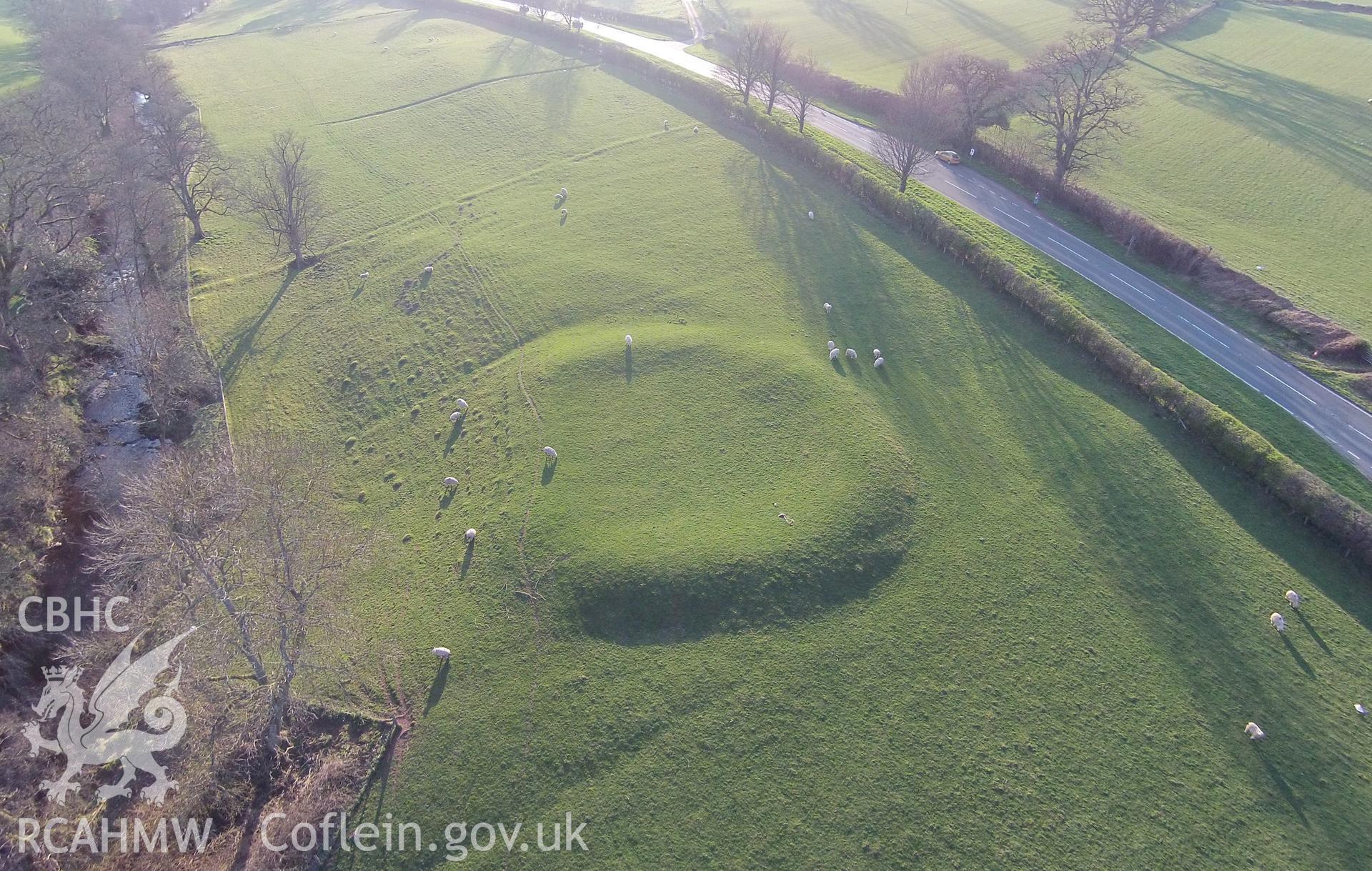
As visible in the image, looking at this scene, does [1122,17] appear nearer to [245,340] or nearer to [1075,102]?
[1075,102]

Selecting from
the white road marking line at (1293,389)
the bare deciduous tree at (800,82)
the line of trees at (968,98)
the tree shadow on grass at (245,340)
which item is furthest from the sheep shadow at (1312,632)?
the tree shadow on grass at (245,340)

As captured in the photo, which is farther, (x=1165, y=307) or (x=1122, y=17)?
(x=1122, y=17)

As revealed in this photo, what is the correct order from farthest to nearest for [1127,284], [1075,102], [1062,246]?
[1075,102], [1062,246], [1127,284]

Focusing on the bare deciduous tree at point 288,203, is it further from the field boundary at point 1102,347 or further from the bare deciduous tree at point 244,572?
the field boundary at point 1102,347

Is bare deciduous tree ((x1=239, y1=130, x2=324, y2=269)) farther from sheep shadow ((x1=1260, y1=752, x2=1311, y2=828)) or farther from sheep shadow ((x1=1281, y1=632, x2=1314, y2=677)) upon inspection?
sheep shadow ((x1=1281, y1=632, x2=1314, y2=677))

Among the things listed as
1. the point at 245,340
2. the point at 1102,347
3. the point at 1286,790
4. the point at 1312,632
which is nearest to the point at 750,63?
the point at 1102,347

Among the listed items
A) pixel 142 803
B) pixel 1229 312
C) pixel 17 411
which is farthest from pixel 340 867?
pixel 1229 312

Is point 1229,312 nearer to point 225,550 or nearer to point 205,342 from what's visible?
point 225,550

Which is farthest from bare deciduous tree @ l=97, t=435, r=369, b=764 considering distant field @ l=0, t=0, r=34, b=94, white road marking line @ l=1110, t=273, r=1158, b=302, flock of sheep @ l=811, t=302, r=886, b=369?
distant field @ l=0, t=0, r=34, b=94
